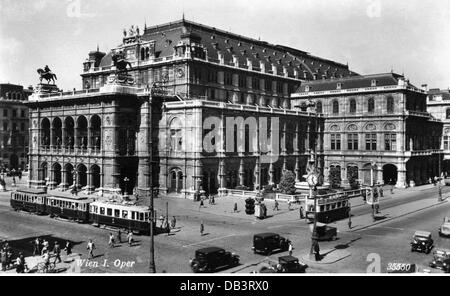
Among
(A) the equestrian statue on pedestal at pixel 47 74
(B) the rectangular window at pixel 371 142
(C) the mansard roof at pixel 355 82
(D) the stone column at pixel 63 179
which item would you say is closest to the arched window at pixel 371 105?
(C) the mansard roof at pixel 355 82

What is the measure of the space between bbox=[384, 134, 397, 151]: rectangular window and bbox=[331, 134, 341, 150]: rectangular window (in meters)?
9.16

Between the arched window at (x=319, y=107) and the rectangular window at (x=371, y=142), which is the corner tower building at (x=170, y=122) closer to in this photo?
the arched window at (x=319, y=107)

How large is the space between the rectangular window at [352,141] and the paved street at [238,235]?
2685 cm

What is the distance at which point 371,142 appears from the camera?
8175 cm

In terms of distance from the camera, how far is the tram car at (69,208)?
45156 mm

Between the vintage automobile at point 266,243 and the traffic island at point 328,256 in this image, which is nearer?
the traffic island at point 328,256

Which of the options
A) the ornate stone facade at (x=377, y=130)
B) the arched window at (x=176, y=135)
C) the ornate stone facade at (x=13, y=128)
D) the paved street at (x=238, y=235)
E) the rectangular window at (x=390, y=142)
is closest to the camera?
the paved street at (x=238, y=235)

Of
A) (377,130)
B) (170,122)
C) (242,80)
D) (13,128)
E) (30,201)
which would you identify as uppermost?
(242,80)

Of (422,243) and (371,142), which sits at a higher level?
(371,142)

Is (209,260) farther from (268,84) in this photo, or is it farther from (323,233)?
(268,84)

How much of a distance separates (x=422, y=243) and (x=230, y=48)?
55.2 metres

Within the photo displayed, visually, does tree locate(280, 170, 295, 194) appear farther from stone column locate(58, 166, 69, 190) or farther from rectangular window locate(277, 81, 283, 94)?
stone column locate(58, 166, 69, 190)

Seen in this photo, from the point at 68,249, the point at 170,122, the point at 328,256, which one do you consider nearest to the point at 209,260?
the point at 328,256

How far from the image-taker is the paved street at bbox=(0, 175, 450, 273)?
100 ft
